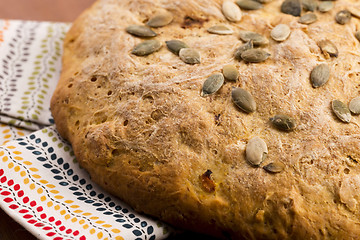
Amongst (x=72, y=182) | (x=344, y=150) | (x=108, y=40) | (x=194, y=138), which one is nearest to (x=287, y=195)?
(x=344, y=150)

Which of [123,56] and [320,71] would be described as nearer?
[320,71]

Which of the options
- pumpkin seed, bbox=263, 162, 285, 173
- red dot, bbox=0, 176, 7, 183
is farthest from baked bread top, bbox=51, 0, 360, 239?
red dot, bbox=0, 176, 7, 183

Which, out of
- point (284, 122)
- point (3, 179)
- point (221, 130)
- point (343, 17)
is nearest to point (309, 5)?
point (343, 17)

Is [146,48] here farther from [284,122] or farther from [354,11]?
[354,11]

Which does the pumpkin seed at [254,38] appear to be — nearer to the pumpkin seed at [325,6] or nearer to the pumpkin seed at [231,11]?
the pumpkin seed at [231,11]

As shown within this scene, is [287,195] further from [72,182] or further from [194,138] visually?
[72,182]
